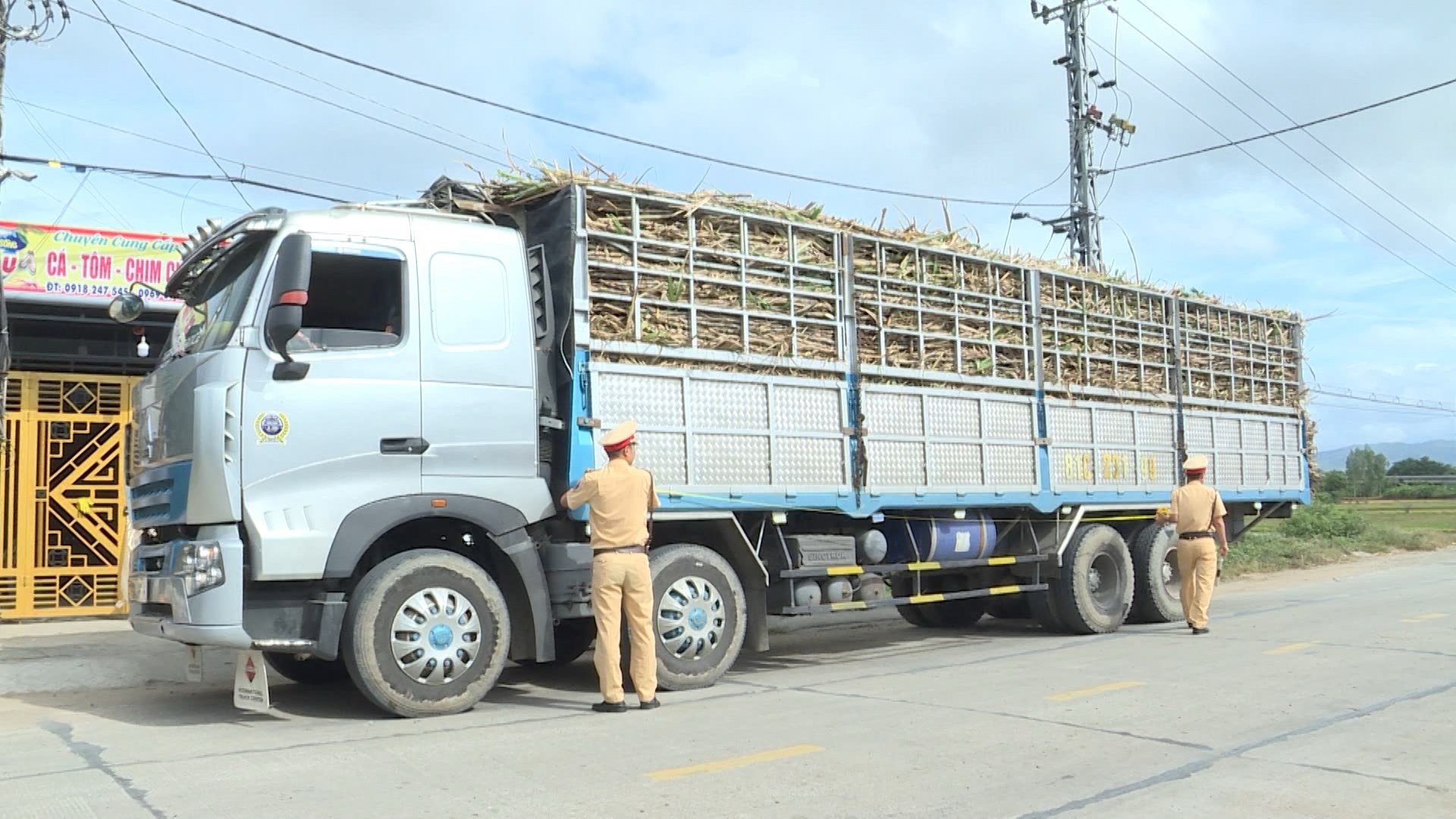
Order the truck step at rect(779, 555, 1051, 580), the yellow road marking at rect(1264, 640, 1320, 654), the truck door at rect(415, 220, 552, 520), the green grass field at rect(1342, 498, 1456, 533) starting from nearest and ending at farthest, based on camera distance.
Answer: the truck door at rect(415, 220, 552, 520)
the truck step at rect(779, 555, 1051, 580)
the yellow road marking at rect(1264, 640, 1320, 654)
the green grass field at rect(1342, 498, 1456, 533)

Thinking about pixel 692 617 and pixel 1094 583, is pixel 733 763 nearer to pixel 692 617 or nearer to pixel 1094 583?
pixel 692 617

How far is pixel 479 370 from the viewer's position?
736cm

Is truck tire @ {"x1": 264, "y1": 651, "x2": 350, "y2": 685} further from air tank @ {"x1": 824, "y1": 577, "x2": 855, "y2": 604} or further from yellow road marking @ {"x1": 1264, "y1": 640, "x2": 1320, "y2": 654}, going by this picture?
yellow road marking @ {"x1": 1264, "y1": 640, "x2": 1320, "y2": 654}

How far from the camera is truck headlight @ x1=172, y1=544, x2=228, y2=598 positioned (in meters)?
6.45

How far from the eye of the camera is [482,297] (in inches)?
295

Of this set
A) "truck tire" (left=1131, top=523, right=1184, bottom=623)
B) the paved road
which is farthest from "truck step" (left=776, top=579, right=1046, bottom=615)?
"truck tire" (left=1131, top=523, right=1184, bottom=623)

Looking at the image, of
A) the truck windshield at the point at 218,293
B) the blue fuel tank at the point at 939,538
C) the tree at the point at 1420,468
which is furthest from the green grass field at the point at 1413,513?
the tree at the point at 1420,468

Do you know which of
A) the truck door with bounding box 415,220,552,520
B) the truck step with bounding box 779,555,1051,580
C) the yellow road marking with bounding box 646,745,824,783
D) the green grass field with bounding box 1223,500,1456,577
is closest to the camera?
the yellow road marking with bounding box 646,745,824,783

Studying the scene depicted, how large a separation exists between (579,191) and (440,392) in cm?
162

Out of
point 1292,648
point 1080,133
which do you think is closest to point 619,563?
point 1292,648

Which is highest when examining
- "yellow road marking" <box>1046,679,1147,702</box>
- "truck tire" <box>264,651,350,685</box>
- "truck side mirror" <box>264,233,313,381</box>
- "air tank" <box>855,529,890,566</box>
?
"truck side mirror" <box>264,233,313,381</box>

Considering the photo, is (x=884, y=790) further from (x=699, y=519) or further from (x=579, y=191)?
Result: (x=579, y=191)

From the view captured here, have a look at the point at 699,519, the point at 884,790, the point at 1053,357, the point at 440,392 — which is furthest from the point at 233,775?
the point at 1053,357

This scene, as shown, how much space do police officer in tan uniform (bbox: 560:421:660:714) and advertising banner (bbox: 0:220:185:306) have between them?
6.76 m
